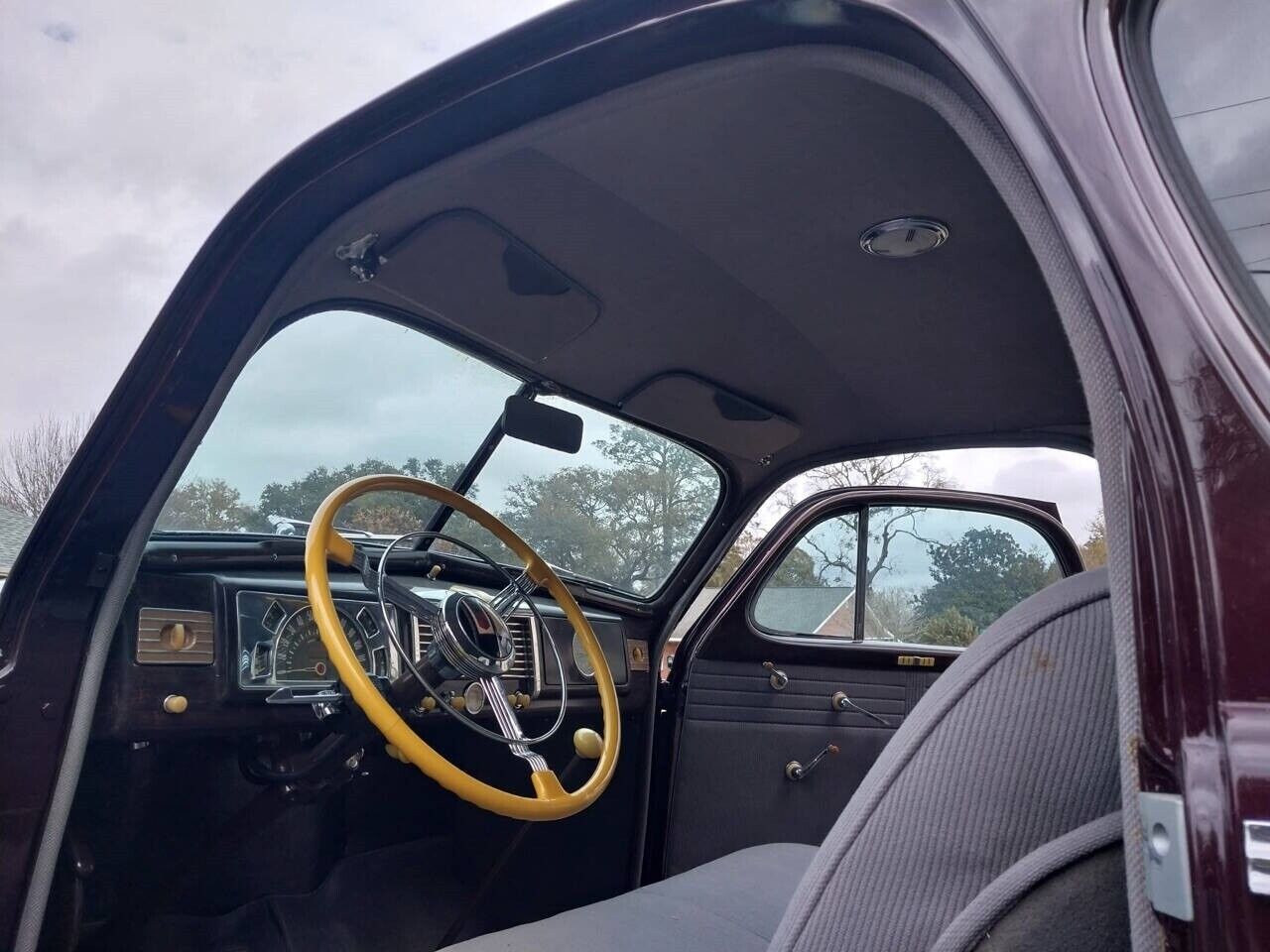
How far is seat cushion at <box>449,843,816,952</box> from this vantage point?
4.80ft

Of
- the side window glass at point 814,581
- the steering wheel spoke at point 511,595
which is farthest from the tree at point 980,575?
the steering wheel spoke at point 511,595

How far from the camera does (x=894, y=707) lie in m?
2.67

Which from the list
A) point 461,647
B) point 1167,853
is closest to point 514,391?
point 461,647

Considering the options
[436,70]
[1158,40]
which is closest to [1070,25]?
[1158,40]

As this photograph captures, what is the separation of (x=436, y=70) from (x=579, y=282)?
2.78 feet

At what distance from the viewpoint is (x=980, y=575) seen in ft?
8.69

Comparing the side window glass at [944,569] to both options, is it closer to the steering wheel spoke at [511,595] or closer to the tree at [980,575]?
the tree at [980,575]

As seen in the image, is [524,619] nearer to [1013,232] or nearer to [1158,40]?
[1013,232]

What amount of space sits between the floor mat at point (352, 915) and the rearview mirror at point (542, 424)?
3.53 feet

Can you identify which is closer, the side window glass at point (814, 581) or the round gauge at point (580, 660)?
the round gauge at point (580, 660)

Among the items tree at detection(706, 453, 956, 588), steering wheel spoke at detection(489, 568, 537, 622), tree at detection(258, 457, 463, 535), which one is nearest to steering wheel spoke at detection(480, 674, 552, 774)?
steering wheel spoke at detection(489, 568, 537, 622)

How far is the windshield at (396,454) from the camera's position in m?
1.81

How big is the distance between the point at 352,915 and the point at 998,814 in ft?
6.27

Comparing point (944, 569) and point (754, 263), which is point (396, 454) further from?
point (944, 569)
